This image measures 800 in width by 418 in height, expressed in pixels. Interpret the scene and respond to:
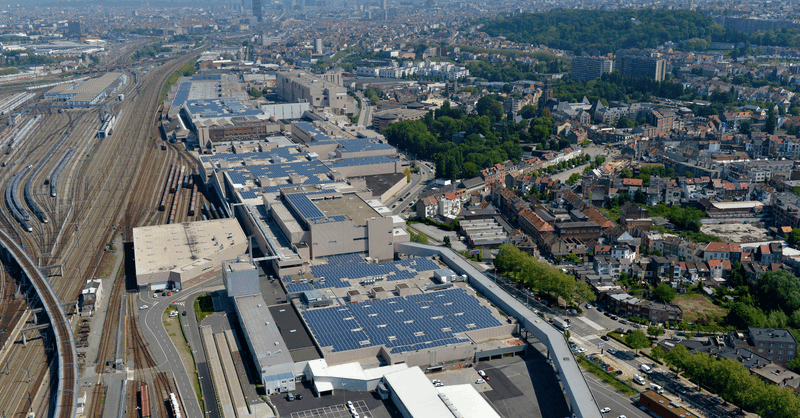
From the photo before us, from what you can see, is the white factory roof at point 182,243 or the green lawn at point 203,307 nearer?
the green lawn at point 203,307

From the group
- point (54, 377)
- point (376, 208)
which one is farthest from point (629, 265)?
point (54, 377)

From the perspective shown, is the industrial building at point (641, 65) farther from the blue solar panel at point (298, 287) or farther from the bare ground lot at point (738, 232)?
the blue solar panel at point (298, 287)

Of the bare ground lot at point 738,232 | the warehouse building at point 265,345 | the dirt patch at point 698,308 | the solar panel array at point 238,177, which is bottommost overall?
the dirt patch at point 698,308

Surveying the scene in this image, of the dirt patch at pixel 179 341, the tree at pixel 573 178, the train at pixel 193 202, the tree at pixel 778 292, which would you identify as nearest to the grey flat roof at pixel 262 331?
the dirt patch at pixel 179 341

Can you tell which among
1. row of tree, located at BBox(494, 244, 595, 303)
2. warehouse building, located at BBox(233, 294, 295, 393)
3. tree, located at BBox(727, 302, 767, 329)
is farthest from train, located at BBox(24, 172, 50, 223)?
tree, located at BBox(727, 302, 767, 329)

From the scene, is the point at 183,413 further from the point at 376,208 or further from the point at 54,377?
the point at 376,208

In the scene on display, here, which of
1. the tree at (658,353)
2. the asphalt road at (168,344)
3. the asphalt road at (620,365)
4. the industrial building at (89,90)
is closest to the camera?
the asphalt road at (620,365)
